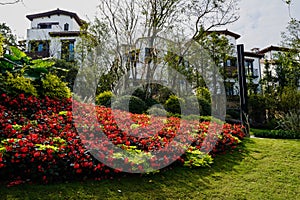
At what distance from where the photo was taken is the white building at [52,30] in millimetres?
20797

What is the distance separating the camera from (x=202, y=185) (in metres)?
3.54

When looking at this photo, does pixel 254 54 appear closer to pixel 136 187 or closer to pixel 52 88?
pixel 52 88

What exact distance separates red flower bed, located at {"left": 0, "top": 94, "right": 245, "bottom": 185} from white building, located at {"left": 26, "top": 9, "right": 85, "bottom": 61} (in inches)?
599

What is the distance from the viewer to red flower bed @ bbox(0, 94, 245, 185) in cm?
324

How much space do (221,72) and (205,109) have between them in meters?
7.31

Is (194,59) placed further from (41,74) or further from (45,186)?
(45,186)

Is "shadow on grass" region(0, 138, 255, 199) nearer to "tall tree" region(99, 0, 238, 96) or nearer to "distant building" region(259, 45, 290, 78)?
"tall tree" region(99, 0, 238, 96)

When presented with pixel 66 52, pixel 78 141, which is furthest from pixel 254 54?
pixel 78 141

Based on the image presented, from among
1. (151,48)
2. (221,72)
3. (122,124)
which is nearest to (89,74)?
(151,48)

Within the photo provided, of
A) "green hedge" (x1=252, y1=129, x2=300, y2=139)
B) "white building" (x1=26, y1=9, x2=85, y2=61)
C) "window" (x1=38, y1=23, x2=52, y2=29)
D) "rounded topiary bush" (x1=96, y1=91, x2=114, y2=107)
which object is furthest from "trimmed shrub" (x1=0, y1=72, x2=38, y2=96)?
"window" (x1=38, y1=23, x2=52, y2=29)

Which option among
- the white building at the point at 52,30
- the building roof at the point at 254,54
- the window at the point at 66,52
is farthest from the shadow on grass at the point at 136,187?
the building roof at the point at 254,54

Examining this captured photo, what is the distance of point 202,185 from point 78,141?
179 centimetres

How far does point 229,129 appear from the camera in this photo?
6527 millimetres

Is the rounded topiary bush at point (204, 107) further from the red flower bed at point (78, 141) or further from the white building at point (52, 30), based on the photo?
the white building at point (52, 30)
